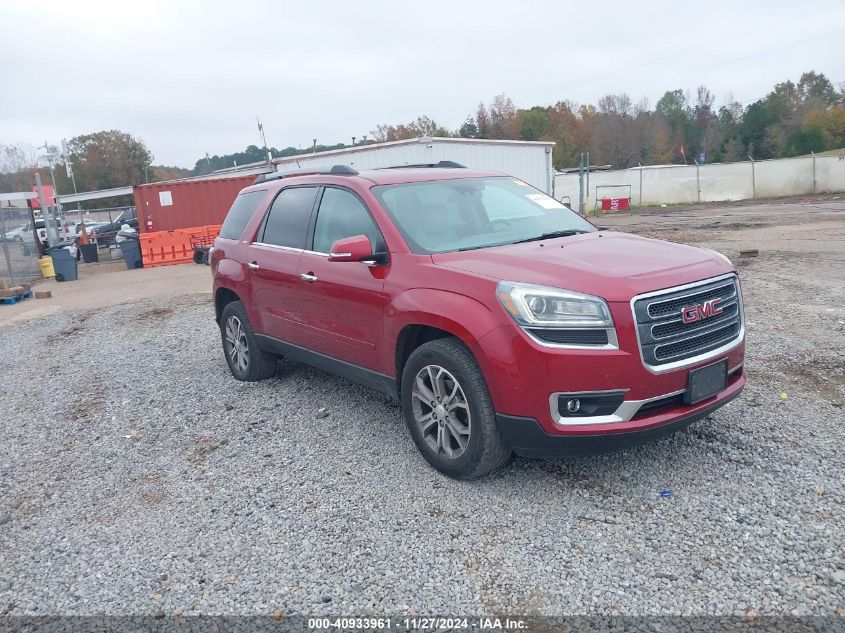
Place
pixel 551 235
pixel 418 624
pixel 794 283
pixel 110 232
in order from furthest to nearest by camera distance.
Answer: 1. pixel 110 232
2. pixel 794 283
3. pixel 551 235
4. pixel 418 624

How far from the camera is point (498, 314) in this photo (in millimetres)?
3625

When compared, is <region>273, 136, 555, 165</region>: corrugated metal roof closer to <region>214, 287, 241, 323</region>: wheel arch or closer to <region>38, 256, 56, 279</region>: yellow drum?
<region>38, 256, 56, 279</region>: yellow drum

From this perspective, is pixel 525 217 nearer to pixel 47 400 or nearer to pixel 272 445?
pixel 272 445

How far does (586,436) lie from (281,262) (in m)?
3.01

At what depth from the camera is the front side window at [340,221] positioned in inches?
185

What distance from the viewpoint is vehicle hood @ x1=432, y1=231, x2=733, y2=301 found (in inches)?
141

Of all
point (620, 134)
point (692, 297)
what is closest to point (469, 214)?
point (692, 297)

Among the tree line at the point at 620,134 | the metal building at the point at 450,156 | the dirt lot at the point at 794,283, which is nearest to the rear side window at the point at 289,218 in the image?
the dirt lot at the point at 794,283

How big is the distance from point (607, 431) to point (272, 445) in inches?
98.2

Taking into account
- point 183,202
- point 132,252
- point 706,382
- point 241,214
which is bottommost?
point 706,382

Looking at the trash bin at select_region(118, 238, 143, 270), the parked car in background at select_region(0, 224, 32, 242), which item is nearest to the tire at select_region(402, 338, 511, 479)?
the trash bin at select_region(118, 238, 143, 270)

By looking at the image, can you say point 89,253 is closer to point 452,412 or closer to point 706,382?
point 452,412

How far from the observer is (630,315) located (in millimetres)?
3480

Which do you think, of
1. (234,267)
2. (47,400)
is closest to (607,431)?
(234,267)
